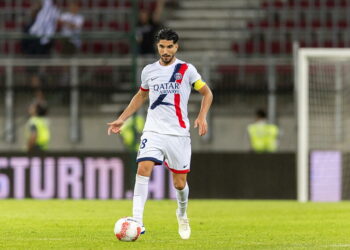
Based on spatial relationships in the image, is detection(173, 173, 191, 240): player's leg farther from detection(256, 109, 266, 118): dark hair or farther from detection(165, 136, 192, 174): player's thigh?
detection(256, 109, 266, 118): dark hair

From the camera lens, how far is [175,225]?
11461mm

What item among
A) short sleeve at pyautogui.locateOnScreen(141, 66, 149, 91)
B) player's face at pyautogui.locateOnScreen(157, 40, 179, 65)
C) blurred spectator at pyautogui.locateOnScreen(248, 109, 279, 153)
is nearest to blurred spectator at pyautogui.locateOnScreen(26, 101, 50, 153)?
blurred spectator at pyautogui.locateOnScreen(248, 109, 279, 153)

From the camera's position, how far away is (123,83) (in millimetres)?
19969

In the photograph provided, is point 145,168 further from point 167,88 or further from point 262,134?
point 262,134

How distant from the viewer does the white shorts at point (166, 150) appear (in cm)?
939

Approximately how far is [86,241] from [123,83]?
10.8 m

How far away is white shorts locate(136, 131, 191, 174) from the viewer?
939 cm

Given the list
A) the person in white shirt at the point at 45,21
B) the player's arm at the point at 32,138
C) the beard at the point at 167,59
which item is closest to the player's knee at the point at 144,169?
the beard at the point at 167,59

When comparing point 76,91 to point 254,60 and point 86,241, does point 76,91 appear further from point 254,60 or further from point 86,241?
point 86,241

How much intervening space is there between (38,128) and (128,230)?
35.7 feet

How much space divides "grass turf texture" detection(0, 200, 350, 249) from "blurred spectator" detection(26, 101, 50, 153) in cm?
384

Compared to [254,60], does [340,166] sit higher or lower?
lower

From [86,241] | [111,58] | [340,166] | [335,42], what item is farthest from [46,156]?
[86,241]

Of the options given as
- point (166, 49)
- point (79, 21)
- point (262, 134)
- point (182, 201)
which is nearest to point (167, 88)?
point (166, 49)
